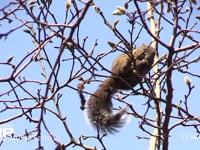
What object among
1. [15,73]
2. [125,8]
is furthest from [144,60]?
[15,73]

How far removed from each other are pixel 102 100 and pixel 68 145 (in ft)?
1.22

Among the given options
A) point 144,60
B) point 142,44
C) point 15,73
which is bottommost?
point 15,73

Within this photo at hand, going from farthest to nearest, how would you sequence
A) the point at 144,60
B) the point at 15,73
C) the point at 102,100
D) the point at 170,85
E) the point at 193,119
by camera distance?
1. the point at 102,100
2. the point at 144,60
3. the point at 193,119
4. the point at 170,85
5. the point at 15,73

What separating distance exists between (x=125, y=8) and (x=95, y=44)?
0.20 m

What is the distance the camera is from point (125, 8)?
1520mm

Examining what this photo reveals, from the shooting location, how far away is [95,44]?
1.63 m

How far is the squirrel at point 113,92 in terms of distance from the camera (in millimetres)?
1960

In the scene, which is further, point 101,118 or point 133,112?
point 101,118

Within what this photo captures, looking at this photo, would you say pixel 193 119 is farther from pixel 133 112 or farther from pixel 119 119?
pixel 119 119

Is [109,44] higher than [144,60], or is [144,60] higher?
[144,60]

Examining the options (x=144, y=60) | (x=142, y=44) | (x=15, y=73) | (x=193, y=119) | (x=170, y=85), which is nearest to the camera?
(x=15, y=73)

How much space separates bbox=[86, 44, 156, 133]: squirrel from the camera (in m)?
1.96

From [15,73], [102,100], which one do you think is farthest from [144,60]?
[15,73]

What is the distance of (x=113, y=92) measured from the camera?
6.69 ft
